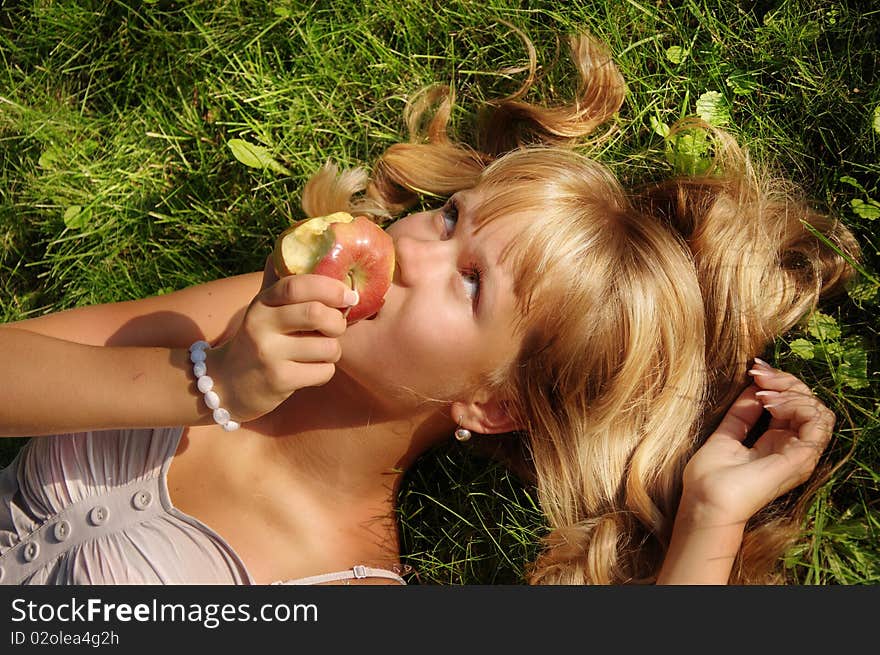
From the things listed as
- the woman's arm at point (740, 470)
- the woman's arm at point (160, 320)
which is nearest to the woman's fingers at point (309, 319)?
the woman's arm at point (160, 320)

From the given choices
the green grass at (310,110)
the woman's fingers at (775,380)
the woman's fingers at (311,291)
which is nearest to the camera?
the woman's fingers at (311,291)

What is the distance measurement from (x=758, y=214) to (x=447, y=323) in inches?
44.2

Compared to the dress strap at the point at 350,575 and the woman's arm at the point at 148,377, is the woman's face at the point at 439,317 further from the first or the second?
the dress strap at the point at 350,575

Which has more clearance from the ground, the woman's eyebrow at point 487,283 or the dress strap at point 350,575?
the woman's eyebrow at point 487,283

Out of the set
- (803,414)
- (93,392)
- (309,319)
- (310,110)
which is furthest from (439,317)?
(310,110)

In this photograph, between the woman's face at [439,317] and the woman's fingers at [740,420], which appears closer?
the woman's face at [439,317]

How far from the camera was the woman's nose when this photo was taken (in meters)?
2.17

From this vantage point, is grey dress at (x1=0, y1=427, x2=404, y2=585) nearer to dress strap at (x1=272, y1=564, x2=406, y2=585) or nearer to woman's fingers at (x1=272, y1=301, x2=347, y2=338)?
dress strap at (x1=272, y1=564, x2=406, y2=585)

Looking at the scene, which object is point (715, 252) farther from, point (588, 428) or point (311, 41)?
point (311, 41)

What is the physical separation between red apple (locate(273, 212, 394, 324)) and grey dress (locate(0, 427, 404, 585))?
2.51ft

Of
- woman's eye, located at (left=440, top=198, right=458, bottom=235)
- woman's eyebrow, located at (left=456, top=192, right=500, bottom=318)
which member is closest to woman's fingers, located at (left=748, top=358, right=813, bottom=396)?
woman's eyebrow, located at (left=456, top=192, right=500, bottom=318)

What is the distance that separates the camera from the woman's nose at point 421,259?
2172 mm

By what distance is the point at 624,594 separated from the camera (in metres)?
2.38

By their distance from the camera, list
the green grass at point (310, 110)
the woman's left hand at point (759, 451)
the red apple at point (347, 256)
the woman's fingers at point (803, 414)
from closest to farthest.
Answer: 1. the red apple at point (347, 256)
2. the woman's left hand at point (759, 451)
3. the woman's fingers at point (803, 414)
4. the green grass at point (310, 110)
